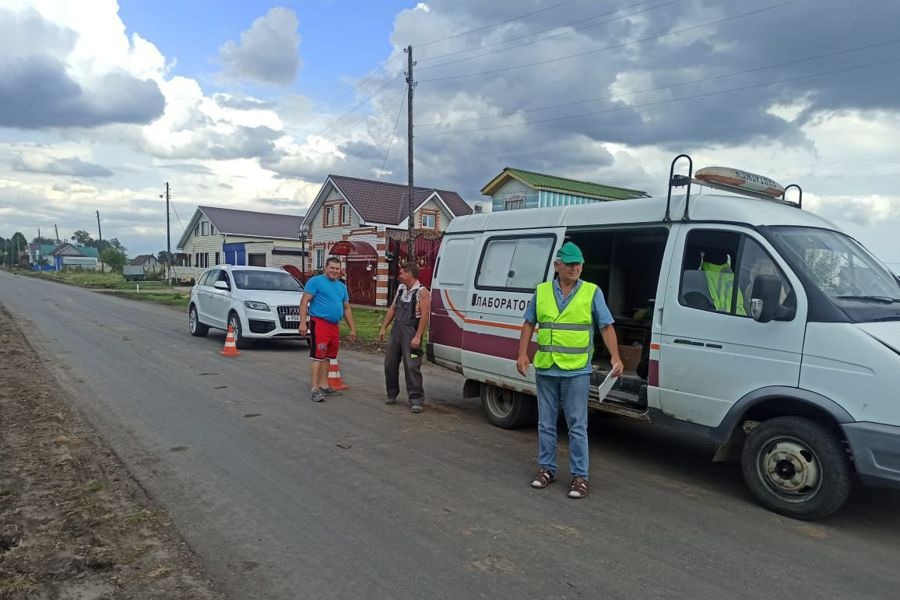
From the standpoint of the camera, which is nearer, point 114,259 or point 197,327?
point 197,327

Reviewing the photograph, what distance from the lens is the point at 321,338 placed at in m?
8.70

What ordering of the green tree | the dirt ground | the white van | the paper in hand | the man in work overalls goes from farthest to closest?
1. the green tree
2. the man in work overalls
3. the paper in hand
4. the white van
5. the dirt ground

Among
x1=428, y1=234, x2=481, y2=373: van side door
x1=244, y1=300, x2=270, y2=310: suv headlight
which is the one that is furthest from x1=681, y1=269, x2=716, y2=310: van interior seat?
x1=244, y1=300, x2=270, y2=310: suv headlight

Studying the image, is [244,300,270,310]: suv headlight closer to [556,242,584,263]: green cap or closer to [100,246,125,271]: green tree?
[556,242,584,263]: green cap

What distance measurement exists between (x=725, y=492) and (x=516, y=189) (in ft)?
96.3

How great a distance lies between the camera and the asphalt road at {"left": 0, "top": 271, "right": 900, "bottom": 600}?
3717mm

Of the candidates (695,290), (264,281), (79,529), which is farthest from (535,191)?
(79,529)

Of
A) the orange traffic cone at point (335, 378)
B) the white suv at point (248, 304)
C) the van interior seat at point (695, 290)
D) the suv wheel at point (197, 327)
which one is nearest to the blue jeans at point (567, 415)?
the van interior seat at point (695, 290)

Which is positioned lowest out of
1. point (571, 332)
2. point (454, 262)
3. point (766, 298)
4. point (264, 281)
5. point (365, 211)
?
point (264, 281)

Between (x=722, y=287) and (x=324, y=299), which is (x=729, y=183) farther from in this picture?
(x=324, y=299)

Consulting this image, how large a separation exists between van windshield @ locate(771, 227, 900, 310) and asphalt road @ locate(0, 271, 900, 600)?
163cm

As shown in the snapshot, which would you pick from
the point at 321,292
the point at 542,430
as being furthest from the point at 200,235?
the point at 542,430

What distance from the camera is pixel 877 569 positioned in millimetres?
3961

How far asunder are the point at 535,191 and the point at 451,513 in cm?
2848
